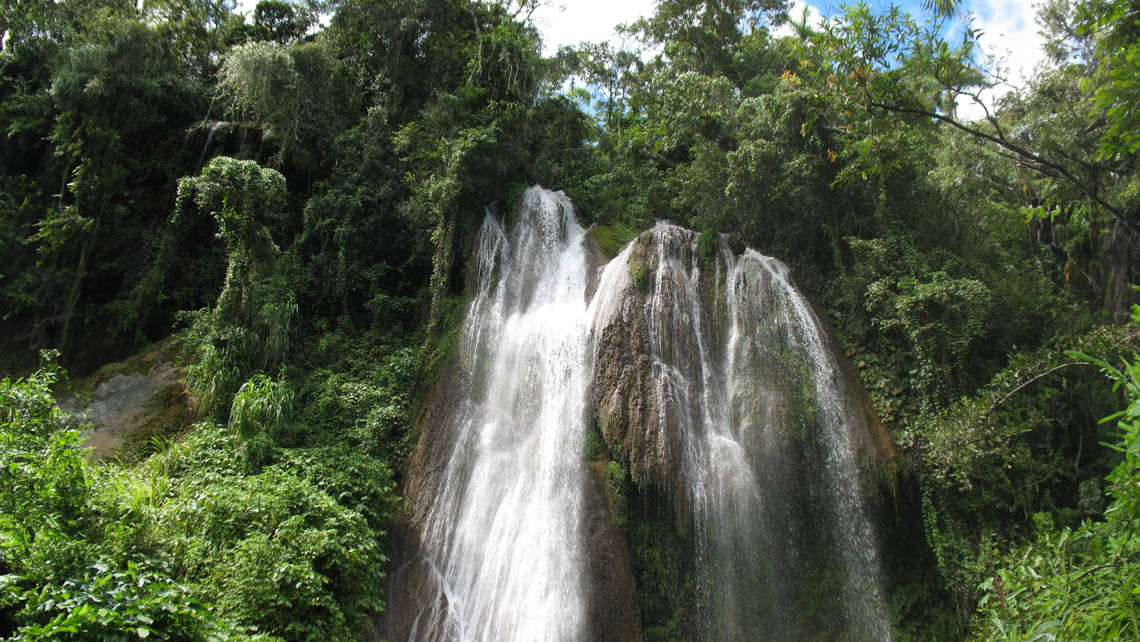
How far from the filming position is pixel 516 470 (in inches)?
325

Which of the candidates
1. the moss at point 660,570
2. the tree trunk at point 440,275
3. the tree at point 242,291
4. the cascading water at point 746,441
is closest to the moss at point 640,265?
the cascading water at point 746,441

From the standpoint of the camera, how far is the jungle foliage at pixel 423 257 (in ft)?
18.2

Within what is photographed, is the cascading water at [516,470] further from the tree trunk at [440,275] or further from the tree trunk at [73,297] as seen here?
the tree trunk at [73,297]

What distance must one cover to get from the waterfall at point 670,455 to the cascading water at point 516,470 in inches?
1.0

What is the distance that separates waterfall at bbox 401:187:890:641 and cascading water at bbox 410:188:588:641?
3 centimetres

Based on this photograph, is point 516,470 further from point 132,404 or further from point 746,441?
point 132,404

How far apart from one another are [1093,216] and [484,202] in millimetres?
12179

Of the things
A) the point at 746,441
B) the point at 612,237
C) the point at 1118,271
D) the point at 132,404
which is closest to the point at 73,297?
the point at 132,404

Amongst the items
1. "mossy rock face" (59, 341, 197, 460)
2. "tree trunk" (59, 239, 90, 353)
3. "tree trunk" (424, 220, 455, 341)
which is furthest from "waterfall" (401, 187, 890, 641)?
"tree trunk" (59, 239, 90, 353)

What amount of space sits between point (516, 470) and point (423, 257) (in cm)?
607

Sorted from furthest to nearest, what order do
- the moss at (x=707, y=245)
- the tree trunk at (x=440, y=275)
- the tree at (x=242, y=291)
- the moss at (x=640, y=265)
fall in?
1. the tree trunk at (x=440, y=275)
2. the moss at (x=707, y=245)
3. the moss at (x=640, y=265)
4. the tree at (x=242, y=291)

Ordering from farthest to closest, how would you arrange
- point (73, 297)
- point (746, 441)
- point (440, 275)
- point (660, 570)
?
point (73, 297) < point (440, 275) < point (746, 441) < point (660, 570)

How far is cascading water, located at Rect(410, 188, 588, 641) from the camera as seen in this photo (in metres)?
7.00

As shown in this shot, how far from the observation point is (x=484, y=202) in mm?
12422
